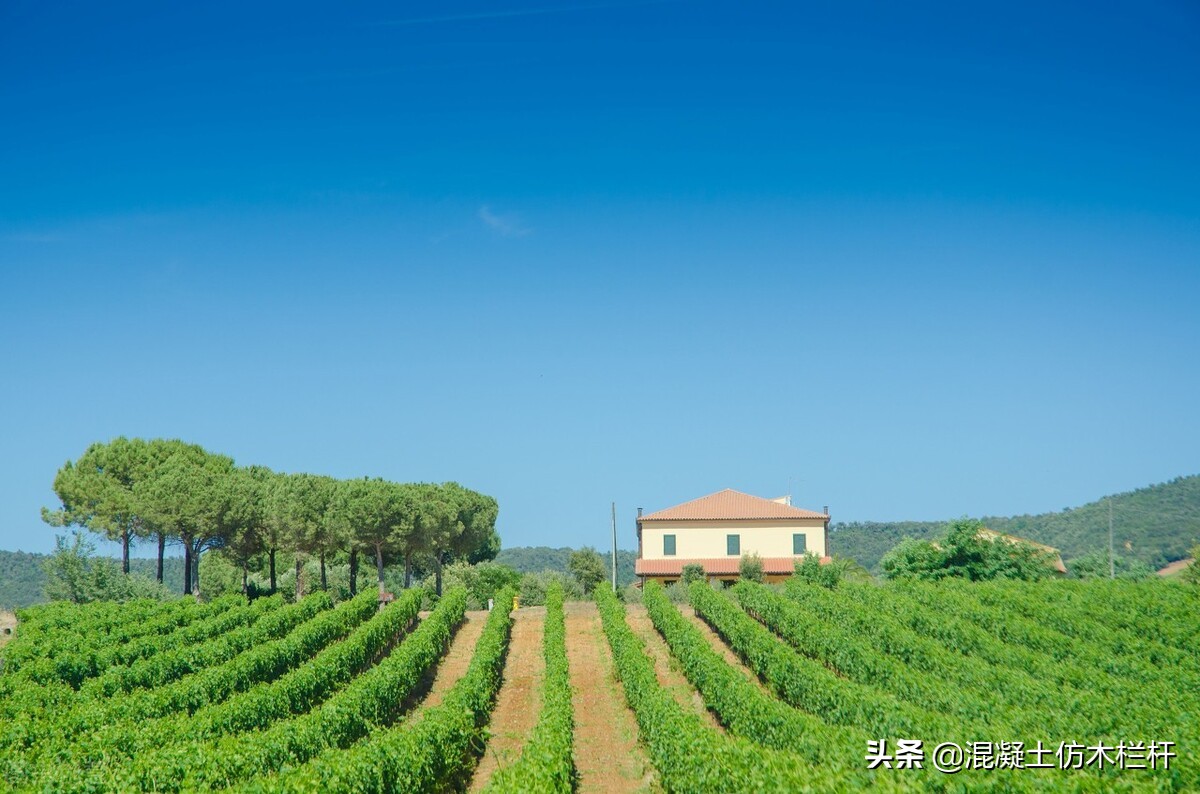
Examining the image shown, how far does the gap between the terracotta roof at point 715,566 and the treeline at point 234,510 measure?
39.1 feet

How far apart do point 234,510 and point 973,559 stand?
3728cm

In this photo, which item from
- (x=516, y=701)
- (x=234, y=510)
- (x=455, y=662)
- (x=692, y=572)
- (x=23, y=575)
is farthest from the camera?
(x=23, y=575)

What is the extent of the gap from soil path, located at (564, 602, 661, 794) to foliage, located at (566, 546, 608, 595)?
25319mm

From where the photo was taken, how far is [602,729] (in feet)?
73.4

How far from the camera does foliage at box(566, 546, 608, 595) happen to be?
61.0 meters

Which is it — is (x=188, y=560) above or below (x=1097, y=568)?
above

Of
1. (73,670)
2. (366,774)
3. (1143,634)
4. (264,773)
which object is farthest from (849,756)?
(73,670)

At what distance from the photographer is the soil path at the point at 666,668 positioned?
23.7 meters

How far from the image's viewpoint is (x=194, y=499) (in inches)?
1935

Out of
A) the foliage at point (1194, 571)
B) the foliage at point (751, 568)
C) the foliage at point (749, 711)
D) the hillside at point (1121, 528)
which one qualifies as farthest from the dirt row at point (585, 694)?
the hillside at point (1121, 528)

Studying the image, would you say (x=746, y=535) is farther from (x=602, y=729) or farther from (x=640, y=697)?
(x=640, y=697)

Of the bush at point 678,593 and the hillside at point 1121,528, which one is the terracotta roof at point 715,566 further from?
the hillside at point 1121,528

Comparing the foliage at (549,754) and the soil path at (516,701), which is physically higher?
the foliage at (549,754)

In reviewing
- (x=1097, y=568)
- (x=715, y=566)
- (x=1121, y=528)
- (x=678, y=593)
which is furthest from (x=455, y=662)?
(x=1121, y=528)
